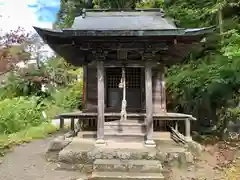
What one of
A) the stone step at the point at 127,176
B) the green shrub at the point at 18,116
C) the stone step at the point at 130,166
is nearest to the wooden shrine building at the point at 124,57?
the stone step at the point at 130,166

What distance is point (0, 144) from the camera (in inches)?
396

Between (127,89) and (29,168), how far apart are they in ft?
12.7

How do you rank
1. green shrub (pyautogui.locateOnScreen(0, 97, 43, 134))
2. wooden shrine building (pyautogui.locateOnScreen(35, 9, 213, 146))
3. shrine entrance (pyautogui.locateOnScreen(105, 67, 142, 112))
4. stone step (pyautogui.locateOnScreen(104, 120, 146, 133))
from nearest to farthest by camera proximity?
wooden shrine building (pyautogui.locateOnScreen(35, 9, 213, 146)) < stone step (pyautogui.locateOnScreen(104, 120, 146, 133)) < shrine entrance (pyautogui.locateOnScreen(105, 67, 142, 112)) < green shrub (pyautogui.locateOnScreen(0, 97, 43, 134))

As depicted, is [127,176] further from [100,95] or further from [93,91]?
[93,91]

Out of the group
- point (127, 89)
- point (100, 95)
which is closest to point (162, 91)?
point (127, 89)

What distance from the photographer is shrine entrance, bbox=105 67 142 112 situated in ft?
31.2

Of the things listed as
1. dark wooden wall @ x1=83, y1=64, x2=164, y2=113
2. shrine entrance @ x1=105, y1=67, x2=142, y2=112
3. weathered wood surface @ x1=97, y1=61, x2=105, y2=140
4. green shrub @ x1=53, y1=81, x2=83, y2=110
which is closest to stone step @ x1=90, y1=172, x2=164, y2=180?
weathered wood surface @ x1=97, y1=61, x2=105, y2=140

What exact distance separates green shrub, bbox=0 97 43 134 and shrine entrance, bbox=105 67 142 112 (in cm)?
708

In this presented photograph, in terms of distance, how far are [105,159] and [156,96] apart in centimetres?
337

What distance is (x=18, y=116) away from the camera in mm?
15500

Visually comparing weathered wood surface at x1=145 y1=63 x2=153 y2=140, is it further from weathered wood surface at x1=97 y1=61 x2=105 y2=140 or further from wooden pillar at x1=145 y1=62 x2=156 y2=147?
weathered wood surface at x1=97 y1=61 x2=105 y2=140

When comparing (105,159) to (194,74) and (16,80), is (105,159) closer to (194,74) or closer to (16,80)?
(194,74)

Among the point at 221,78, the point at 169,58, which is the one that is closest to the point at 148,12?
the point at 169,58

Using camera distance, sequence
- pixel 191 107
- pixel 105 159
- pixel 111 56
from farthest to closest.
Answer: pixel 191 107, pixel 111 56, pixel 105 159
